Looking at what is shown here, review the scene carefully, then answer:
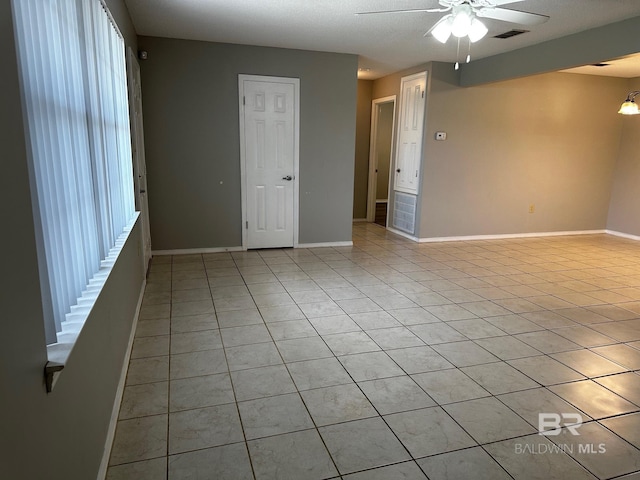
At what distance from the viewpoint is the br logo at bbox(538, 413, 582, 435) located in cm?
213

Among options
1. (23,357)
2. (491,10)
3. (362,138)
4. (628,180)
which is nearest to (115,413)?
(23,357)

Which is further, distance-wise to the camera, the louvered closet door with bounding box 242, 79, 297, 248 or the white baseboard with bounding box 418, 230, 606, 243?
the white baseboard with bounding box 418, 230, 606, 243

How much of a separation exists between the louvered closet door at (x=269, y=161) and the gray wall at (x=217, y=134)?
138 millimetres

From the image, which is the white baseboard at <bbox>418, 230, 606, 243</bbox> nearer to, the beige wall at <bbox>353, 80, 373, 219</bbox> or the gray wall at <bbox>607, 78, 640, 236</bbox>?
the gray wall at <bbox>607, 78, 640, 236</bbox>

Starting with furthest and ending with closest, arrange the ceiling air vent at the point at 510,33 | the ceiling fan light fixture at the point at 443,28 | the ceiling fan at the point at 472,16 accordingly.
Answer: the ceiling air vent at the point at 510,33 → the ceiling fan light fixture at the point at 443,28 → the ceiling fan at the point at 472,16

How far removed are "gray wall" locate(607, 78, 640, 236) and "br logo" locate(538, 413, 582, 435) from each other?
6054mm

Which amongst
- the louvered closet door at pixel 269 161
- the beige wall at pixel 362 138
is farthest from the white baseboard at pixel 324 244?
the beige wall at pixel 362 138

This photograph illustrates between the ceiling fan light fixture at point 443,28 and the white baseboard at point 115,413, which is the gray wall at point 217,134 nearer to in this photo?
the white baseboard at point 115,413

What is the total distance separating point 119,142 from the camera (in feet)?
9.61

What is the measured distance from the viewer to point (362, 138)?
25.0ft

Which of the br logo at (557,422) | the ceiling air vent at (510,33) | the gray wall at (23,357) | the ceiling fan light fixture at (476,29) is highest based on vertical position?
the ceiling air vent at (510,33)

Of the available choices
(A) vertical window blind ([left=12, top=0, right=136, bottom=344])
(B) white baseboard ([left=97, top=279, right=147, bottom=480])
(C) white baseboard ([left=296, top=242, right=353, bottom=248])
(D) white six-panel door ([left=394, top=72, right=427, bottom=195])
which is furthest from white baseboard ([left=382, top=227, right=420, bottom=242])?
(A) vertical window blind ([left=12, top=0, right=136, bottom=344])

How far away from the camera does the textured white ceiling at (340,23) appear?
355cm

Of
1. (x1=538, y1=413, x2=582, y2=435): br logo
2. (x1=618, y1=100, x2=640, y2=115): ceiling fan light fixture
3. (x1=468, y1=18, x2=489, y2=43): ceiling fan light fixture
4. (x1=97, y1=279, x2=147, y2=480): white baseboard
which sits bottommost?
(x1=538, y1=413, x2=582, y2=435): br logo
